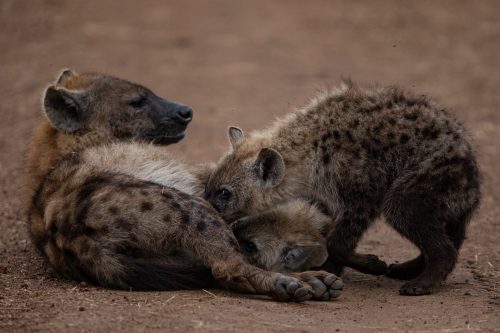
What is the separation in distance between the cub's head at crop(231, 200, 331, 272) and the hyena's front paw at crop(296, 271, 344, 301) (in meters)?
0.24

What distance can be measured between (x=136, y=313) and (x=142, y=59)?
8.05m

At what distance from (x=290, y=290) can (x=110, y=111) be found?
198 cm

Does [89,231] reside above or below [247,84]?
below

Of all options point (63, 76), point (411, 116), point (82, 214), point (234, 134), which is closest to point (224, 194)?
point (234, 134)

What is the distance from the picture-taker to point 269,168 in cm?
480

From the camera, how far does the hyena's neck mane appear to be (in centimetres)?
507

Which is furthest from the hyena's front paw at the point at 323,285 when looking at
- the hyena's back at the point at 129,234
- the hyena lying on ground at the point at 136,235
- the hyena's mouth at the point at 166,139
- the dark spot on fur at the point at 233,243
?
the hyena's mouth at the point at 166,139

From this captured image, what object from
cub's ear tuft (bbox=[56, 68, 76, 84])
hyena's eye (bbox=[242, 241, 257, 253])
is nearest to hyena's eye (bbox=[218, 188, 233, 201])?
hyena's eye (bbox=[242, 241, 257, 253])

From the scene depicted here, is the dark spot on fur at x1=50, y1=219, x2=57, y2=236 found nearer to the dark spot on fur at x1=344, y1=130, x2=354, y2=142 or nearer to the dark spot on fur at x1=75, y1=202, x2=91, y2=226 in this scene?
the dark spot on fur at x1=75, y1=202, x2=91, y2=226

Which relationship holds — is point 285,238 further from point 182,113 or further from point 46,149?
point 46,149

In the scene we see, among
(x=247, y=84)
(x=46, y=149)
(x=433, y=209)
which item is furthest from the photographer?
(x=247, y=84)

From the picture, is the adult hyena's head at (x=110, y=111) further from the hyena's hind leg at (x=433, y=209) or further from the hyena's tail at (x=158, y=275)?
the hyena's hind leg at (x=433, y=209)

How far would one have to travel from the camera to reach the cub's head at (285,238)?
450 centimetres

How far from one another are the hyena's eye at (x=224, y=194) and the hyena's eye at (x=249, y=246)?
406mm
